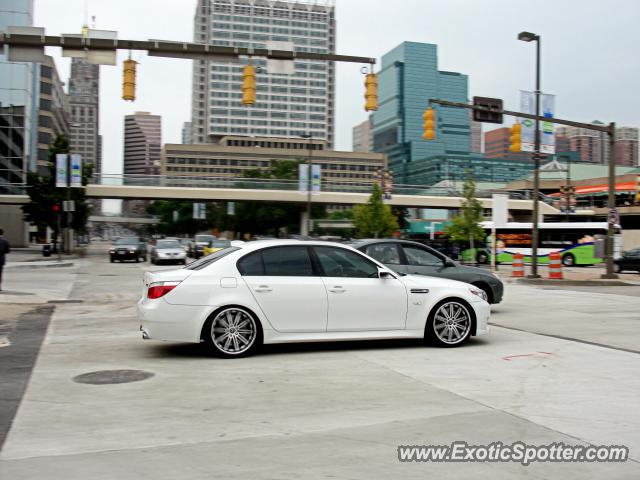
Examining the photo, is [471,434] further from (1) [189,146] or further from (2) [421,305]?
(1) [189,146]

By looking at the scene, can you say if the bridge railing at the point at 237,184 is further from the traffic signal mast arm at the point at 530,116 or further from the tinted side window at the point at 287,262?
the tinted side window at the point at 287,262

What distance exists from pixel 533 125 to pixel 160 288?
2134cm

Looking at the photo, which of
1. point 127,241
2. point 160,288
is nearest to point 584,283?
point 160,288

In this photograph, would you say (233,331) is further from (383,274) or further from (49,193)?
(49,193)

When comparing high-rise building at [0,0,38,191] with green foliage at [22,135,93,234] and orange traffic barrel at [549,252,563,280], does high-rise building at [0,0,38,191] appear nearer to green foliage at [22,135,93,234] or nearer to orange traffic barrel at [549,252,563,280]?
green foliage at [22,135,93,234]

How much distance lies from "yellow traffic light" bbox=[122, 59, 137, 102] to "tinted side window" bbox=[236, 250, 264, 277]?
1037 centimetres

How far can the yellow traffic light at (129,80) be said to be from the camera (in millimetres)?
17172

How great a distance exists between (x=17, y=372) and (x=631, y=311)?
1256 centimetres

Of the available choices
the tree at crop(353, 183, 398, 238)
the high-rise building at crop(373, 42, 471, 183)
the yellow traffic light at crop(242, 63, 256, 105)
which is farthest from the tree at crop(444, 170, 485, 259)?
the yellow traffic light at crop(242, 63, 256, 105)

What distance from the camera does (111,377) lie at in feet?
23.3

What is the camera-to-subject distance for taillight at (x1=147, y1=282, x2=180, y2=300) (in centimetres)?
803

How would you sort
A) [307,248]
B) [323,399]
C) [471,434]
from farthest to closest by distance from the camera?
[307,248] → [323,399] → [471,434]

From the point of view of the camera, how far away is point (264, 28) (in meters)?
179

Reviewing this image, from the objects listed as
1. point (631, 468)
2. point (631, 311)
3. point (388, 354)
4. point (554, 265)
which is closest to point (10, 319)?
point (388, 354)
